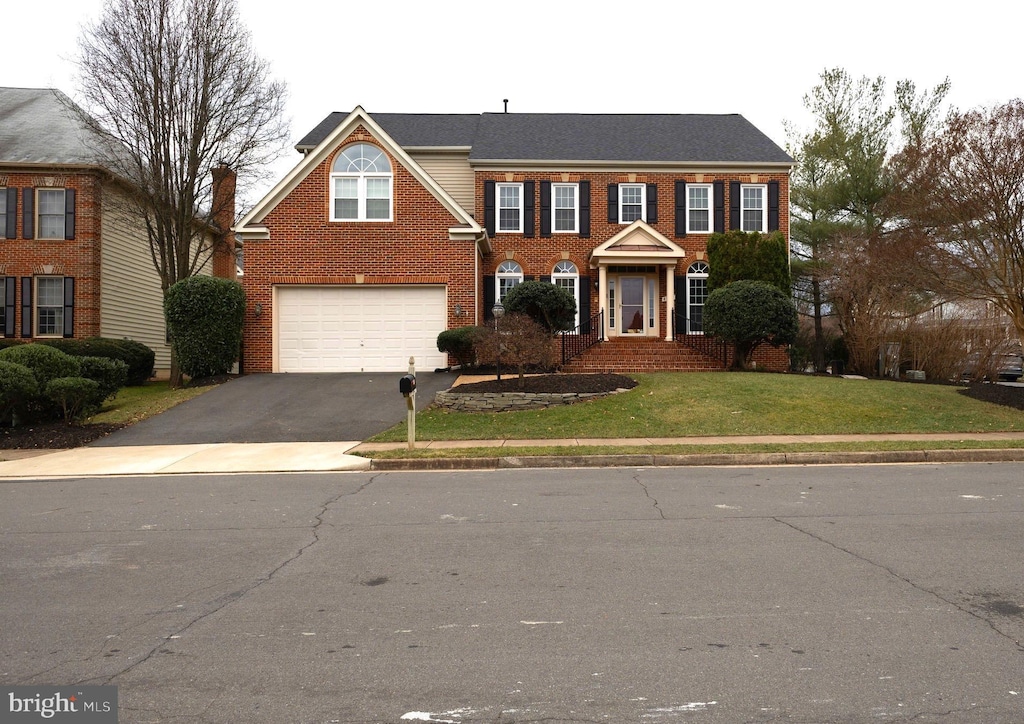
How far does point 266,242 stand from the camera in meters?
22.1

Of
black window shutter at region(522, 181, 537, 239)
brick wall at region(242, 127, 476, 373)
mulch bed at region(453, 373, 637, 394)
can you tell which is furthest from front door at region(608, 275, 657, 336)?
mulch bed at region(453, 373, 637, 394)

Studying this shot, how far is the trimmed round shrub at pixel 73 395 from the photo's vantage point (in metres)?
15.0

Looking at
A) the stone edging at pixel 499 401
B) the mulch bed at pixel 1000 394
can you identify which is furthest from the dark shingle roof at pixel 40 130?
the mulch bed at pixel 1000 394

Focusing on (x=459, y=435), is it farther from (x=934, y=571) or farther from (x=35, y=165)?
(x=35, y=165)

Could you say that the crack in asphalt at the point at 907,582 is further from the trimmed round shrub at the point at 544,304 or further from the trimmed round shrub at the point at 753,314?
the trimmed round shrub at the point at 544,304

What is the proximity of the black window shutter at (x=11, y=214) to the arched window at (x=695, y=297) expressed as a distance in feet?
73.6

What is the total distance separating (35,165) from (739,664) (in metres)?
27.8

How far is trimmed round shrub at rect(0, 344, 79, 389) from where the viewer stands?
15.1 m

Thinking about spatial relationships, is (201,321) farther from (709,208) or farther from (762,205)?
(762,205)

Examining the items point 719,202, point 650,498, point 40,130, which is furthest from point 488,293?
point 650,498

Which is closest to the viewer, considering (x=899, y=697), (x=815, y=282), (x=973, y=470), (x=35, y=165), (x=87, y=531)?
(x=899, y=697)

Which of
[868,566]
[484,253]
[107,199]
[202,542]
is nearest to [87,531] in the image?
[202,542]

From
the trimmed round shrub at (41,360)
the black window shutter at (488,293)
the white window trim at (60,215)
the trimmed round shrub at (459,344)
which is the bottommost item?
the trimmed round shrub at (41,360)

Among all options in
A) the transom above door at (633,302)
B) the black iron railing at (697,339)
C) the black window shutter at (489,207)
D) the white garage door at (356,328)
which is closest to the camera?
the white garage door at (356,328)
